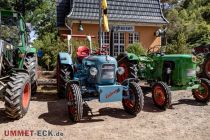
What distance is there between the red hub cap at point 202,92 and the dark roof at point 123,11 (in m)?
11.9

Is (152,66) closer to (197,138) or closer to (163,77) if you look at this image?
(163,77)

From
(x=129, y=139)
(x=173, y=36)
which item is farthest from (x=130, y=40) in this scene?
(x=129, y=139)

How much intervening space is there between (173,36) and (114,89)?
2380cm

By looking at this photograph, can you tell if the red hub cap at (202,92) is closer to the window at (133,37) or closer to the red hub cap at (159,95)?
the red hub cap at (159,95)

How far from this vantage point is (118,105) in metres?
9.16

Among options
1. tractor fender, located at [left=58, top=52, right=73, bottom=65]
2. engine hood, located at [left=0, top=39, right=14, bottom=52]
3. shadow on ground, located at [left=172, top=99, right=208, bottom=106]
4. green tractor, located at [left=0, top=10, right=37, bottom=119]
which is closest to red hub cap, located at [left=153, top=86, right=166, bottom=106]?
shadow on ground, located at [left=172, top=99, right=208, bottom=106]

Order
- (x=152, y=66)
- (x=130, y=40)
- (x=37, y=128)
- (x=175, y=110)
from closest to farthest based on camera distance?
(x=37, y=128) < (x=175, y=110) < (x=152, y=66) < (x=130, y=40)

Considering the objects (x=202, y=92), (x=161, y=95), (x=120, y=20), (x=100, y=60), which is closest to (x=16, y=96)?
(x=100, y=60)

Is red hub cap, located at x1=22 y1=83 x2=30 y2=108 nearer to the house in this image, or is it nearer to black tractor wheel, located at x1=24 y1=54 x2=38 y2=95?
black tractor wheel, located at x1=24 y1=54 x2=38 y2=95

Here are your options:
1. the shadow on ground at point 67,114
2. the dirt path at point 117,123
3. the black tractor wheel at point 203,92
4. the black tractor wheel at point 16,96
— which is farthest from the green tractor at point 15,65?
the black tractor wheel at point 203,92

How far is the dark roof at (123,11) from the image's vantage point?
2098 centimetres

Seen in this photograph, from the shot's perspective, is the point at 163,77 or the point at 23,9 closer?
the point at 163,77

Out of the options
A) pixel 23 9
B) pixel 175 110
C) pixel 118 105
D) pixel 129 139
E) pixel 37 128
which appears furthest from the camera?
pixel 23 9

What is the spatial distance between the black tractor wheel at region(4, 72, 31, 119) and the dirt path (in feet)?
0.70
